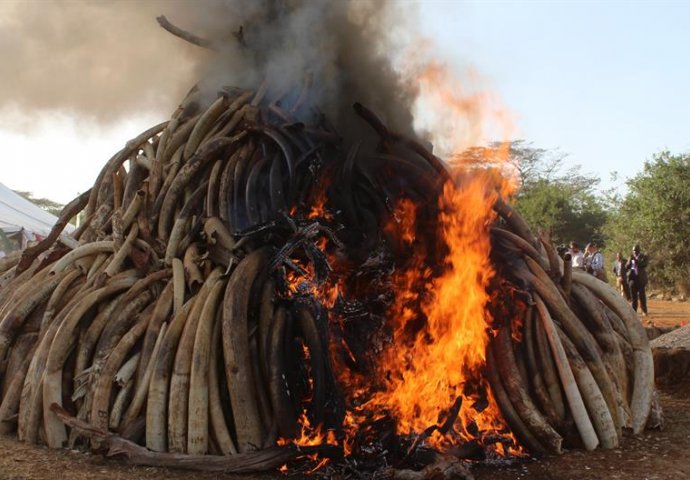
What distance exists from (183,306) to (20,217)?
16.2 m

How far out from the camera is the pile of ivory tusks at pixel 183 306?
14.5ft

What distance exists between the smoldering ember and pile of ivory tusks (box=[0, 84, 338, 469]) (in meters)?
0.01

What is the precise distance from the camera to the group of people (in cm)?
1527

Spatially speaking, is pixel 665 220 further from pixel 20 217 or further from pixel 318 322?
pixel 318 322

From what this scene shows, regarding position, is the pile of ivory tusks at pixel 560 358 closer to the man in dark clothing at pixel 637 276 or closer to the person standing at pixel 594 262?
the person standing at pixel 594 262

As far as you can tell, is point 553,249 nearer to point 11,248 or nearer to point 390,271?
point 390,271

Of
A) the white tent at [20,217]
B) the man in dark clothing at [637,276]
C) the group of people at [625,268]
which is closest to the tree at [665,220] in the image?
the group of people at [625,268]

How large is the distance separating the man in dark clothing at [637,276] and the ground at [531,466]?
42.8ft

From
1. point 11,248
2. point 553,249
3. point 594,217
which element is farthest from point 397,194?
point 594,217

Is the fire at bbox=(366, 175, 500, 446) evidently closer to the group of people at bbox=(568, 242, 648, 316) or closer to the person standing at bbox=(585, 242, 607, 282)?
the group of people at bbox=(568, 242, 648, 316)

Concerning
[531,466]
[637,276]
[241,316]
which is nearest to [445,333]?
[531,466]

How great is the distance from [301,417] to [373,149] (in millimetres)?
2321

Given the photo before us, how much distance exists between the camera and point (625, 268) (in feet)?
62.7

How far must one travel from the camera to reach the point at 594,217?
123ft
